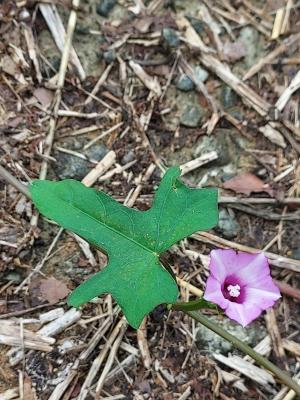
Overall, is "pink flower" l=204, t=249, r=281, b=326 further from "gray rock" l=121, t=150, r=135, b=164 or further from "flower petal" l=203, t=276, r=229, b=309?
"gray rock" l=121, t=150, r=135, b=164

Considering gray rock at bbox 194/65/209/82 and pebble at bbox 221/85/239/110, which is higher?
gray rock at bbox 194/65/209/82

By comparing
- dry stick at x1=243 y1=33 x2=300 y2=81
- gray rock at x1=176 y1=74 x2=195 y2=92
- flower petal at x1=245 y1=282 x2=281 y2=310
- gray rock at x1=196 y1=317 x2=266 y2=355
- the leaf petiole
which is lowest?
gray rock at x1=196 y1=317 x2=266 y2=355

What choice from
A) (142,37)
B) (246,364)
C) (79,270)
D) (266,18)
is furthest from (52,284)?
(266,18)

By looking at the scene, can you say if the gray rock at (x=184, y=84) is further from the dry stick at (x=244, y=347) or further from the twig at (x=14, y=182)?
the dry stick at (x=244, y=347)

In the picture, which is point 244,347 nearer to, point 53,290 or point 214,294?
point 214,294

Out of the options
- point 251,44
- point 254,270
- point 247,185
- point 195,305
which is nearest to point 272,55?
point 251,44

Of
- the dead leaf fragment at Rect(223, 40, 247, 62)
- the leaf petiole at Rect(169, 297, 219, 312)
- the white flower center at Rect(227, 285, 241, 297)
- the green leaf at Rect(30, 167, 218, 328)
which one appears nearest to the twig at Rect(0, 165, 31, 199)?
the green leaf at Rect(30, 167, 218, 328)
